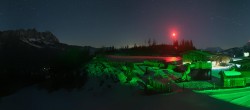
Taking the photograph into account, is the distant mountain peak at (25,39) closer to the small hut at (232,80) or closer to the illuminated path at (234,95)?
the small hut at (232,80)

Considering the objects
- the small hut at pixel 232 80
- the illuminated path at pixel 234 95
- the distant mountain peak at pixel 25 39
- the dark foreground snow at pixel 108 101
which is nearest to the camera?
the dark foreground snow at pixel 108 101

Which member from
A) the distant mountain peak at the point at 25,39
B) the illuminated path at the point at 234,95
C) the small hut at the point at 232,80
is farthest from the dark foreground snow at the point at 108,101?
the distant mountain peak at the point at 25,39

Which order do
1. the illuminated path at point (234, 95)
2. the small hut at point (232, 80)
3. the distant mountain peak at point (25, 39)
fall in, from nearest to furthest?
the illuminated path at point (234, 95) → the small hut at point (232, 80) → the distant mountain peak at point (25, 39)

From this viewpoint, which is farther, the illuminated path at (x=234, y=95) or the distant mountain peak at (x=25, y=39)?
the distant mountain peak at (x=25, y=39)

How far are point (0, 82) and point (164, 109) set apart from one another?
463 inches

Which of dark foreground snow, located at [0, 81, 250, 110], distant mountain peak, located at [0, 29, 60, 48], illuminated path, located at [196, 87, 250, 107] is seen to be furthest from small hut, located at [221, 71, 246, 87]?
distant mountain peak, located at [0, 29, 60, 48]

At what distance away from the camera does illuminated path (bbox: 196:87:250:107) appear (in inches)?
465

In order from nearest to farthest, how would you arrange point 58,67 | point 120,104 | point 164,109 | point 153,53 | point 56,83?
point 164,109 < point 120,104 < point 56,83 < point 58,67 < point 153,53

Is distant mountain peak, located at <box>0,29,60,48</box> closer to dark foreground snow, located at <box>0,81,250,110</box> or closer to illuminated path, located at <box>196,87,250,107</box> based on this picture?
dark foreground snow, located at <box>0,81,250,110</box>

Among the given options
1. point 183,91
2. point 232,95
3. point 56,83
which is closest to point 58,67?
point 56,83

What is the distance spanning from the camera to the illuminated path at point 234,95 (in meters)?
11.8

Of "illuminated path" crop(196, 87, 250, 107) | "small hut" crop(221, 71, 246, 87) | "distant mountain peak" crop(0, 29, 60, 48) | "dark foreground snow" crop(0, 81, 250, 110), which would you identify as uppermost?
"distant mountain peak" crop(0, 29, 60, 48)

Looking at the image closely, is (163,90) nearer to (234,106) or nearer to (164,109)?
(164,109)

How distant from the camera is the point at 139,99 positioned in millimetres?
12430
